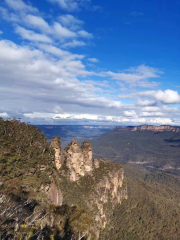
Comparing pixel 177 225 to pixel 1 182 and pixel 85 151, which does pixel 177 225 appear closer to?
pixel 85 151

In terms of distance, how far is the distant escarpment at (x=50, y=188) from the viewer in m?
21.0

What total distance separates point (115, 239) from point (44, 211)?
2175 inches

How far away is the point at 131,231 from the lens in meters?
69.9

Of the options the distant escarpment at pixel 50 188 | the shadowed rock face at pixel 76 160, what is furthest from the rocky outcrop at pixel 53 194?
the shadowed rock face at pixel 76 160

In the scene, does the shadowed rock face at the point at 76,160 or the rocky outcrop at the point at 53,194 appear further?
the shadowed rock face at the point at 76,160

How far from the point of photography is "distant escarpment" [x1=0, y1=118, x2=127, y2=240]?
21.0 metres

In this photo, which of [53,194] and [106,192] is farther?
[106,192]

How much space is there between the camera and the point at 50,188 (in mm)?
39969

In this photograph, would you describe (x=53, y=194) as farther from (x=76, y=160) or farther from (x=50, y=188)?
(x=76, y=160)

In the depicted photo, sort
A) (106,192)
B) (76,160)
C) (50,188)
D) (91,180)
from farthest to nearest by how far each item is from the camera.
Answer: (106,192) → (91,180) → (76,160) → (50,188)

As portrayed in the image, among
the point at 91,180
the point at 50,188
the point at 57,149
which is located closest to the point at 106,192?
the point at 91,180

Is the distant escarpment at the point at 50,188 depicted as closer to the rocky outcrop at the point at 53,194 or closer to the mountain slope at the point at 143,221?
the rocky outcrop at the point at 53,194

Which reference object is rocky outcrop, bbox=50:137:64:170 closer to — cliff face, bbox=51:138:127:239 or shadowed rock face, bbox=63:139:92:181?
cliff face, bbox=51:138:127:239

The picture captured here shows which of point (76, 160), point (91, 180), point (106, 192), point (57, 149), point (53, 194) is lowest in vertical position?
point (106, 192)
